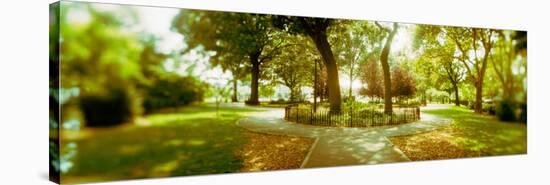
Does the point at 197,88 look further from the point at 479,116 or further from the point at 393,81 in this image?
the point at 479,116

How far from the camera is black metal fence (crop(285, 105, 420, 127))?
9477mm

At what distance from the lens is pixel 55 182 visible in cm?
774

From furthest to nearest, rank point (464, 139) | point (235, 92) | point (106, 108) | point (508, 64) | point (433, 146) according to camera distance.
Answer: point (508, 64) → point (464, 139) → point (433, 146) → point (235, 92) → point (106, 108)

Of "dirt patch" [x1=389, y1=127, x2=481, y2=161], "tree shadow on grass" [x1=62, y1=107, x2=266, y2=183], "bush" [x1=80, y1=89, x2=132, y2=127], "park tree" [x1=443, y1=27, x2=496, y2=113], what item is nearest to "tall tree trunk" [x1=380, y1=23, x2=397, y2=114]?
"dirt patch" [x1=389, y1=127, x2=481, y2=161]

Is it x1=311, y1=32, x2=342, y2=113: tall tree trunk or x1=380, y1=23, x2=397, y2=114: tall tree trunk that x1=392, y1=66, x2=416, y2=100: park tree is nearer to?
x1=380, y1=23, x2=397, y2=114: tall tree trunk

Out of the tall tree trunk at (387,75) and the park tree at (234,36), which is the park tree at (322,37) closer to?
the park tree at (234,36)

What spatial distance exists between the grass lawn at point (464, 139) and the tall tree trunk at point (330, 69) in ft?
4.07

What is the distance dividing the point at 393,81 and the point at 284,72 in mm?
2018

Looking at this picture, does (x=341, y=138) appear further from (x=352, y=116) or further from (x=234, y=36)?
(x=234, y=36)

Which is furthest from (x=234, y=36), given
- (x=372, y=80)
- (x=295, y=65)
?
(x=372, y=80)

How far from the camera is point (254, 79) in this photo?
353 inches

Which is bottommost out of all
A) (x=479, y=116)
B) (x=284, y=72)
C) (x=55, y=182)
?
(x=55, y=182)

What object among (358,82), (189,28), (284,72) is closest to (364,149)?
(358,82)

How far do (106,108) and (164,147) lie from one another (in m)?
0.97
